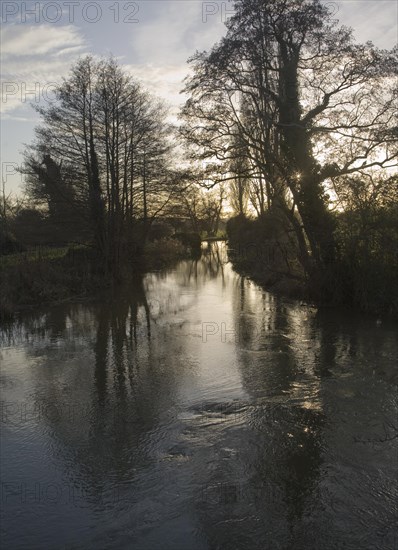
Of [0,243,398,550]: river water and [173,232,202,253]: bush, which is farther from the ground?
[173,232,202,253]: bush

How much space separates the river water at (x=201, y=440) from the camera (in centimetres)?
473

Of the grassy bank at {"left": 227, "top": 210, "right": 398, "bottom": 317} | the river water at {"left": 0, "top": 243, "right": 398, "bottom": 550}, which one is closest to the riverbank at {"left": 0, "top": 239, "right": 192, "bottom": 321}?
the river water at {"left": 0, "top": 243, "right": 398, "bottom": 550}

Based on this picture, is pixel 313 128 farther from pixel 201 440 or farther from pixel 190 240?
pixel 190 240

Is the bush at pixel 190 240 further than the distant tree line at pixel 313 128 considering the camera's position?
Yes

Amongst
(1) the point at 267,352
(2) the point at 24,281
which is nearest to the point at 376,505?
(1) the point at 267,352

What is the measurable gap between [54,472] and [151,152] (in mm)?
23848

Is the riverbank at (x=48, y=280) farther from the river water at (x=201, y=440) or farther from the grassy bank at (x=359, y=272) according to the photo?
the grassy bank at (x=359, y=272)

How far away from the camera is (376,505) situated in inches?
195

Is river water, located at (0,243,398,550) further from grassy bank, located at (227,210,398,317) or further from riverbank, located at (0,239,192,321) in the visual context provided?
riverbank, located at (0,239,192,321)

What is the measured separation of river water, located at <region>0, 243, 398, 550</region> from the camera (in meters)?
4.73

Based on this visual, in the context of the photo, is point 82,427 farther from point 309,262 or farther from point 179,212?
point 179,212

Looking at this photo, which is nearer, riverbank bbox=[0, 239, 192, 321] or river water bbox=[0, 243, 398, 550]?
river water bbox=[0, 243, 398, 550]

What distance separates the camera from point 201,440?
6496mm

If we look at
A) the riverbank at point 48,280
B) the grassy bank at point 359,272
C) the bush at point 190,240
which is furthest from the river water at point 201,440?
the bush at point 190,240
